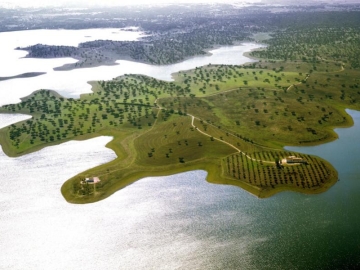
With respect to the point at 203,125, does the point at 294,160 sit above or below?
above

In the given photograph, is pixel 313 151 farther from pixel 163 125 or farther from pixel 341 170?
pixel 163 125

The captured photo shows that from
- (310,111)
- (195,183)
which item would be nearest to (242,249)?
(195,183)

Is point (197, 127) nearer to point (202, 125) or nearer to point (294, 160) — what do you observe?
point (202, 125)

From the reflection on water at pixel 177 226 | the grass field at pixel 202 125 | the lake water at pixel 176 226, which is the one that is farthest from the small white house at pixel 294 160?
the reflection on water at pixel 177 226

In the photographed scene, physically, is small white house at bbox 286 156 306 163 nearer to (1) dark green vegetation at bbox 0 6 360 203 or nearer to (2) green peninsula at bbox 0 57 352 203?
(2) green peninsula at bbox 0 57 352 203

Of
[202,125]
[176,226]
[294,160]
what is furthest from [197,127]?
[176,226]
